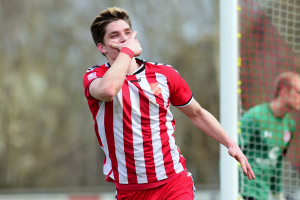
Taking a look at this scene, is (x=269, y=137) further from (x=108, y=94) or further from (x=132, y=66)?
(x=108, y=94)

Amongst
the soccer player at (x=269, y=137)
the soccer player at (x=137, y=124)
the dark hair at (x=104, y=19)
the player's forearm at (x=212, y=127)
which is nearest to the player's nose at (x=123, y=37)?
the soccer player at (x=137, y=124)

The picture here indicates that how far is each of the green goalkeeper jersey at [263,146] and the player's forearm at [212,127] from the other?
1.61m

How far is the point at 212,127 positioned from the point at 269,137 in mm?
2023

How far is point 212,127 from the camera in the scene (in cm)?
269

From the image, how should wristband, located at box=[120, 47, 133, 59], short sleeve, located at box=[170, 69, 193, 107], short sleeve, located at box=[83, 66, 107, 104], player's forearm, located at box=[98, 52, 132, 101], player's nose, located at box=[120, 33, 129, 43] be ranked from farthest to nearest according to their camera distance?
short sleeve, located at box=[170, 69, 193, 107] → player's nose, located at box=[120, 33, 129, 43] → short sleeve, located at box=[83, 66, 107, 104] → wristband, located at box=[120, 47, 133, 59] → player's forearm, located at box=[98, 52, 132, 101]

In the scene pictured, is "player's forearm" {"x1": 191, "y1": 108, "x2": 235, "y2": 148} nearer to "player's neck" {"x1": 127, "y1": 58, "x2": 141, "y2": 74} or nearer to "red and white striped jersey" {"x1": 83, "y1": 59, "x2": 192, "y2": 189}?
"red and white striped jersey" {"x1": 83, "y1": 59, "x2": 192, "y2": 189}

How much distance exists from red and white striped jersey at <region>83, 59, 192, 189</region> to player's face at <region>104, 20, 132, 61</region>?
5.4 inches

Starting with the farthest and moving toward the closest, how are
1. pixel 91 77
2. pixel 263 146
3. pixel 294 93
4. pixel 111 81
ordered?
1. pixel 294 93
2. pixel 263 146
3. pixel 91 77
4. pixel 111 81

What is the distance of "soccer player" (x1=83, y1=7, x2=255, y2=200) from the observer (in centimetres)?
239

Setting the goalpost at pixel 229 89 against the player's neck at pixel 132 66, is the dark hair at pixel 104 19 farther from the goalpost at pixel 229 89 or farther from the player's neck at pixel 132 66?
the goalpost at pixel 229 89

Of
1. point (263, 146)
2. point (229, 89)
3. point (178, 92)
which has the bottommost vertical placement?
point (263, 146)

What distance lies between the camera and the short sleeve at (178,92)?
2.59 m

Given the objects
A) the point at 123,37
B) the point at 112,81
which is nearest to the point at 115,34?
the point at 123,37

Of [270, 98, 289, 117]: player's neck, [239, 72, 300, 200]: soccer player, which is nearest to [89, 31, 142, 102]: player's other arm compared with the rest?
[239, 72, 300, 200]: soccer player
